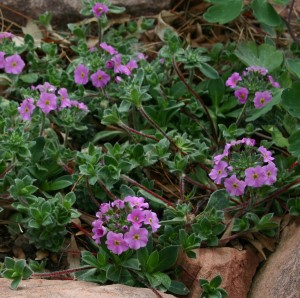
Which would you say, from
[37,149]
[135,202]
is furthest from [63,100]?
[135,202]

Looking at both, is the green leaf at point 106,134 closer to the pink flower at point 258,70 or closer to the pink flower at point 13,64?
the pink flower at point 13,64

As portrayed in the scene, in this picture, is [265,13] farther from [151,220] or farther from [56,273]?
[56,273]

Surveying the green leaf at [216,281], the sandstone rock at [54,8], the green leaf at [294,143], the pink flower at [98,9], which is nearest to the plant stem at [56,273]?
the green leaf at [216,281]

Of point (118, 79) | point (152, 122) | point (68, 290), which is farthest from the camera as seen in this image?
point (118, 79)

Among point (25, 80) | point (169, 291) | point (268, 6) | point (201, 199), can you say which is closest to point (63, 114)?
point (25, 80)

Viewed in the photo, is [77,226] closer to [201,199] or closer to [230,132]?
[201,199]

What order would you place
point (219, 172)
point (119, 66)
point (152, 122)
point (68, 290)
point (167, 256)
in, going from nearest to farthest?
point (68, 290) → point (167, 256) → point (219, 172) → point (152, 122) → point (119, 66)
